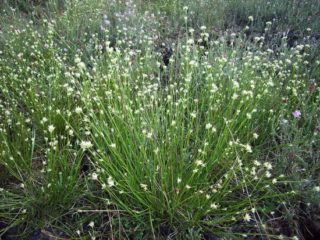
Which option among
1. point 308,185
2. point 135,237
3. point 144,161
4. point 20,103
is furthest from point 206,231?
point 20,103

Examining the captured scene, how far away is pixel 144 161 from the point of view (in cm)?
201

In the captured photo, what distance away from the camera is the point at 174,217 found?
196 cm

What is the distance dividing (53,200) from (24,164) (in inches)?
14.9

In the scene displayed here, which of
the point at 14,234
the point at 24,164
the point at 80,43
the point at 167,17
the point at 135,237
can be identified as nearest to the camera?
the point at 135,237

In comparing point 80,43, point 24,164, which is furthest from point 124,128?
point 80,43

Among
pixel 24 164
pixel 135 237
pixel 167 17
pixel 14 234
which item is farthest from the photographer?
pixel 167 17

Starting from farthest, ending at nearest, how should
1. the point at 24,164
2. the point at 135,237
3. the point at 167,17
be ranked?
the point at 167,17 < the point at 24,164 < the point at 135,237

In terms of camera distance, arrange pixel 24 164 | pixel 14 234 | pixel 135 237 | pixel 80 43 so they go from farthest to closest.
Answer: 1. pixel 80 43
2. pixel 24 164
3. pixel 14 234
4. pixel 135 237

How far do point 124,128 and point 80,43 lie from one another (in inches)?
80.3

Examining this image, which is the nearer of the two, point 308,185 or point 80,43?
point 308,185

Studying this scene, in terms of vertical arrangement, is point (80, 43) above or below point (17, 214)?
above

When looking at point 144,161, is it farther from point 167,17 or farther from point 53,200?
point 167,17

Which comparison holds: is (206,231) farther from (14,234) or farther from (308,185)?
(14,234)

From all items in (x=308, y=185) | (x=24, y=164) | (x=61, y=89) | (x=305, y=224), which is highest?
(x=61, y=89)
